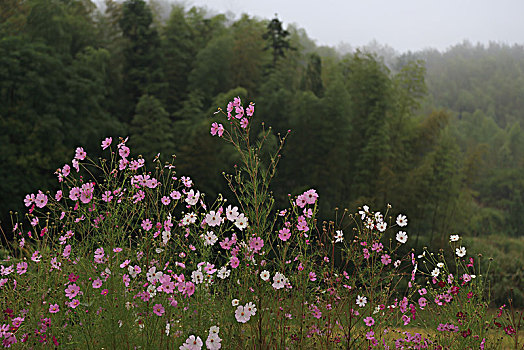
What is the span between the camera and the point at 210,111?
12.9m

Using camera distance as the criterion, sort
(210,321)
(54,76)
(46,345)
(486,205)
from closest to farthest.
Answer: (210,321), (46,345), (54,76), (486,205)

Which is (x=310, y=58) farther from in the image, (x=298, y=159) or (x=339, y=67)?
(x=298, y=159)

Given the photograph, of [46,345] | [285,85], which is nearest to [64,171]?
[46,345]

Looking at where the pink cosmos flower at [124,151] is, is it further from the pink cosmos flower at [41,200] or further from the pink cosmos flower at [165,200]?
the pink cosmos flower at [41,200]

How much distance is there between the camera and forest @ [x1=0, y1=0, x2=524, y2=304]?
1195cm

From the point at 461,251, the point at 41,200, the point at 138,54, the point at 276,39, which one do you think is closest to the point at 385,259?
the point at 461,251

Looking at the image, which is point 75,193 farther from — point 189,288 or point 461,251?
point 461,251

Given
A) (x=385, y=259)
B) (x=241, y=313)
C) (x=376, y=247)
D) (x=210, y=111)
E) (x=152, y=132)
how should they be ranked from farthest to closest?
(x=152, y=132), (x=210, y=111), (x=385, y=259), (x=376, y=247), (x=241, y=313)

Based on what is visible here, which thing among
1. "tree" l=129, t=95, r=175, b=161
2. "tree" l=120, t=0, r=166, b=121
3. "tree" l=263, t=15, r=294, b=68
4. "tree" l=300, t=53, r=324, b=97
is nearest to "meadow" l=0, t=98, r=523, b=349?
"tree" l=129, t=95, r=175, b=161

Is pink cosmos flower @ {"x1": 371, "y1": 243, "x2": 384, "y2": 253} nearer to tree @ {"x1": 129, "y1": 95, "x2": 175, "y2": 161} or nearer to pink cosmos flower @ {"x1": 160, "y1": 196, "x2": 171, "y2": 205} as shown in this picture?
pink cosmos flower @ {"x1": 160, "y1": 196, "x2": 171, "y2": 205}

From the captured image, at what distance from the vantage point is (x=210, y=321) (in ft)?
7.79

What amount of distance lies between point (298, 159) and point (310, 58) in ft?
12.6

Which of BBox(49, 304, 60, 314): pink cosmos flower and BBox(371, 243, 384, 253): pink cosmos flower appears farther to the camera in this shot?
BBox(371, 243, 384, 253): pink cosmos flower

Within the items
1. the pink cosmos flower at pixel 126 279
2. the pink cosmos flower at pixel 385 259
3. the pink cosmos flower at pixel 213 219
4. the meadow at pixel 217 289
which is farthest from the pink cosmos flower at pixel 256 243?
the pink cosmos flower at pixel 385 259
